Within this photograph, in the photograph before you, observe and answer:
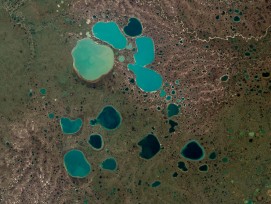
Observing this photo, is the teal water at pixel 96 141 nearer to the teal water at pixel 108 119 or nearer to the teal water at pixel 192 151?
the teal water at pixel 108 119

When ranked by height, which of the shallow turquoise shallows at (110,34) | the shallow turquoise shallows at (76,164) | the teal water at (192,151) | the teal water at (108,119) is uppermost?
the shallow turquoise shallows at (110,34)

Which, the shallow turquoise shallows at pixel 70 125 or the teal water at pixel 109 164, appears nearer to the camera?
the teal water at pixel 109 164

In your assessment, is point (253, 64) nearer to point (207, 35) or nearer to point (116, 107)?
point (207, 35)

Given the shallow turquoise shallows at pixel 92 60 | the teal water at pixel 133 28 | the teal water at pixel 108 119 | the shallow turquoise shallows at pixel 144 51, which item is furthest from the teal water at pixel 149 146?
the teal water at pixel 133 28

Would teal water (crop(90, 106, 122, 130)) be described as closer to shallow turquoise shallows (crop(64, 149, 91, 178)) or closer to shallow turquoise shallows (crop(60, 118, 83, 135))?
shallow turquoise shallows (crop(60, 118, 83, 135))

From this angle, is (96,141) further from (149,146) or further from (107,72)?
(107,72)

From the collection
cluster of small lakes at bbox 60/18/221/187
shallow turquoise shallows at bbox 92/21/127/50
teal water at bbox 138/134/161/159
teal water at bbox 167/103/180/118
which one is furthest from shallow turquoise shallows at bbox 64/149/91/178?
shallow turquoise shallows at bbox 92/21/127/50
